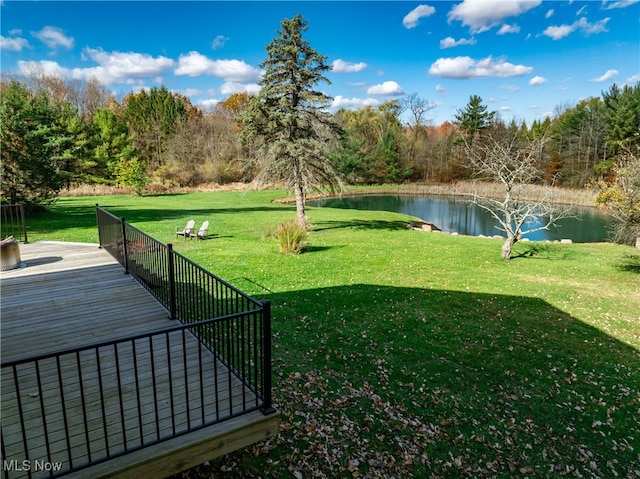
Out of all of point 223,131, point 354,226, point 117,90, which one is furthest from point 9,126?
point 117,90

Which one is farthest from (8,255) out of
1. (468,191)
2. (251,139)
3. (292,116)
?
(468,191)

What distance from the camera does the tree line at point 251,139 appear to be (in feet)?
49.4

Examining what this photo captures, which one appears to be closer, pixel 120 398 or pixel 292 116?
pixel 120 398

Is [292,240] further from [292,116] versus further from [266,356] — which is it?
[266,356]

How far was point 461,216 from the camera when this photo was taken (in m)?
26.9

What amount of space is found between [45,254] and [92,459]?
7291 mm

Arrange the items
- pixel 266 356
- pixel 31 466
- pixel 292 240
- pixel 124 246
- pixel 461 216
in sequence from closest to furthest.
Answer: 1. pixel 31 466
2. pixel 266 356
3. pixel 124 246
4. pixel 292 240
5. pixel 461 216

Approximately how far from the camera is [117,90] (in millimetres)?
47188

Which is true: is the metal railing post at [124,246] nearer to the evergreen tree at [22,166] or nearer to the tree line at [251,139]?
the tree line at [251,139]

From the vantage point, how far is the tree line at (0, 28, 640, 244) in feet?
49.4

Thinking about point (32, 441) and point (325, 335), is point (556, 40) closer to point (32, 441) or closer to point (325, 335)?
point (325, 335)

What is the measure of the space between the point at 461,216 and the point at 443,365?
23.3 meters

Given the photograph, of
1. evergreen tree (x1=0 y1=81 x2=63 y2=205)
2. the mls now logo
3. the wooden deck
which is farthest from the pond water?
evergreen tree (x1=0 y1=81 x2=63 y2=205)

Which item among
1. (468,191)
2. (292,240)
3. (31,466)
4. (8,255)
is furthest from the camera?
(468,191)
